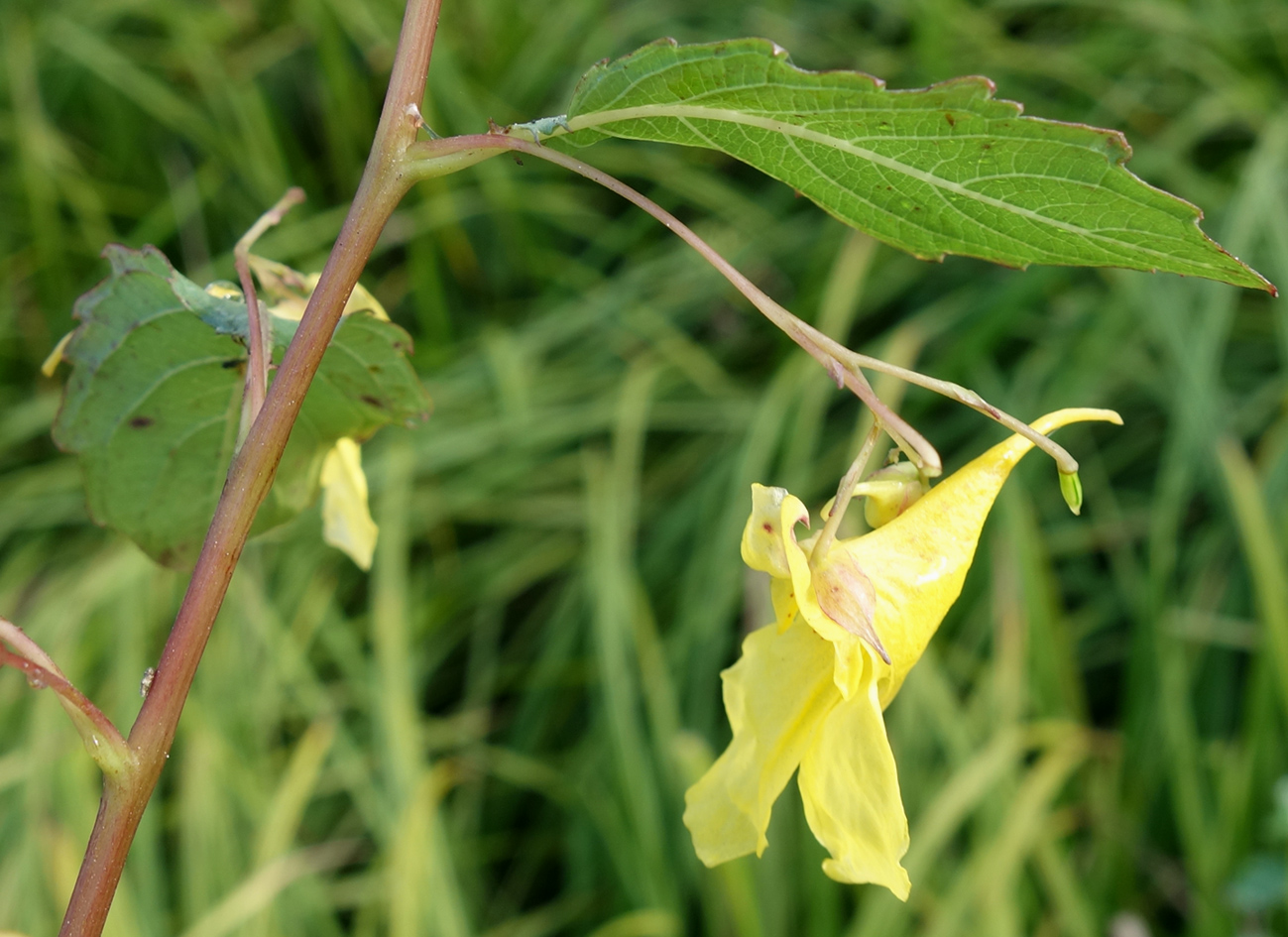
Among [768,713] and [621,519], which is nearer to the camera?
[768,713]

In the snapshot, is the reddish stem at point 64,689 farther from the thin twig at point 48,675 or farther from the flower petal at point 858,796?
the flower petal at point 858,796

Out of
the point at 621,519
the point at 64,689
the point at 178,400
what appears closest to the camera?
the point at 64,689

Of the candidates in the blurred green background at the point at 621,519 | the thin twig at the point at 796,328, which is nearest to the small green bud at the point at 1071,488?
the thin twig at the point at 796,328

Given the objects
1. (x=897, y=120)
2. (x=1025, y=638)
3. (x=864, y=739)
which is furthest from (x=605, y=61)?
(x=1025, y=638)

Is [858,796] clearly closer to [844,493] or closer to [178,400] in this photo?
[844,493]

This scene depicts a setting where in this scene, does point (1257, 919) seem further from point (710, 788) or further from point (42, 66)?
point (42, 66)

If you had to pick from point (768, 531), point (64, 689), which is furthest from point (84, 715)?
point (768, 531)

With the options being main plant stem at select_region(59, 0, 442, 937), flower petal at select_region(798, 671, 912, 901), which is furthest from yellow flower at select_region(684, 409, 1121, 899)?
main plant stem at select_region(59, 0, 442, 937)

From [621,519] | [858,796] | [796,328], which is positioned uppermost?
[621,519]
